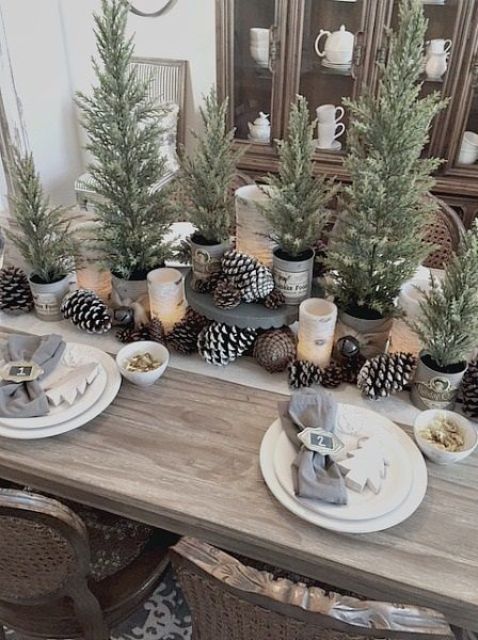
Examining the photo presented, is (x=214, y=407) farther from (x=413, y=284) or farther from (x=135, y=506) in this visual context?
(x=413, y=284)

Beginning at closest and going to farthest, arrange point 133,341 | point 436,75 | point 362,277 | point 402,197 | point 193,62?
point 402,197 < point 362,277 < point 133,341 < point 436,75 < point 193,62

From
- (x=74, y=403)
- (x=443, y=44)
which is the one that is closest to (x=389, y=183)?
(x=74, y=403)

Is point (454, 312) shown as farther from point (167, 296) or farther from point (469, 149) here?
point (469, 149)

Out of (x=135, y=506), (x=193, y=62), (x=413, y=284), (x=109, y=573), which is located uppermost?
(x=193, y=62)

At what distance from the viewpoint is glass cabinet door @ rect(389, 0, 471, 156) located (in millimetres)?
2354

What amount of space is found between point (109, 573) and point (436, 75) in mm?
2329

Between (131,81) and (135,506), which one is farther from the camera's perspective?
(131,81)

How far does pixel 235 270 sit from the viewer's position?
1234 mm

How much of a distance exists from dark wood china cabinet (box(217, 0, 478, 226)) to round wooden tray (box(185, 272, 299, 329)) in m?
1.49

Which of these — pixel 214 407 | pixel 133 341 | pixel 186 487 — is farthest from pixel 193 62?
pixel 186 487

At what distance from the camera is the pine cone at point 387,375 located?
3.75 feet

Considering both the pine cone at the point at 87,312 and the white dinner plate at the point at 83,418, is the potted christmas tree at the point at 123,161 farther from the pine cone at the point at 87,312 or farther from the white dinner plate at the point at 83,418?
the white dinner plate at the point at 83,418

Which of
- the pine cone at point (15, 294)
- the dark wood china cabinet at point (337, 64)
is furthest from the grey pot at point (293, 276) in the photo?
the dark wood china cabinet at point (337, 64)

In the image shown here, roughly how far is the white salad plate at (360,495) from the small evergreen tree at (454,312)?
0.17 m
